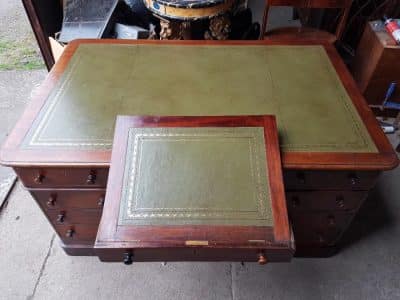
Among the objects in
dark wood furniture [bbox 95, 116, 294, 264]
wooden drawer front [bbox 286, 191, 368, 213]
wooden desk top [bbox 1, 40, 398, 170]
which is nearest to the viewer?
dark wood furniture [bbox 95, 116, 294, 264]

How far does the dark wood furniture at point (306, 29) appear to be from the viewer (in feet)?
5.71

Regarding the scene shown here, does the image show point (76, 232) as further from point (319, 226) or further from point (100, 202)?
point (319, 226)

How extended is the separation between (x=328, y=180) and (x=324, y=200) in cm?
13

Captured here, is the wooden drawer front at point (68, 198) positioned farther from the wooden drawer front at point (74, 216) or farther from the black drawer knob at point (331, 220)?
the black drawer knob at point (331, 220)

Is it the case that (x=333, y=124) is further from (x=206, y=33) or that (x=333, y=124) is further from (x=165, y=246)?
(x=206, y=33)

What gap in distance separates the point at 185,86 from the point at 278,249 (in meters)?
0.69

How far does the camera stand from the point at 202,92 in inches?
45.1

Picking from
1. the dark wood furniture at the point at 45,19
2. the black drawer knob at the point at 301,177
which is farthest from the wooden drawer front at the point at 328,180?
the dark wood furniture at the point at 45,19

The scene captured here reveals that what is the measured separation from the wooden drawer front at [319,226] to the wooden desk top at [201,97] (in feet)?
1.12

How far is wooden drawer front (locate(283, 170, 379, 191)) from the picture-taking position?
99 cm

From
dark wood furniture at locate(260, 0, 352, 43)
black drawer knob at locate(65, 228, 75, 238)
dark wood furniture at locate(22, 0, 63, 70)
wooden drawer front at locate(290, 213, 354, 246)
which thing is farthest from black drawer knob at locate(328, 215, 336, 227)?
dark wood furniture at locate(22, 0, 63, 70)

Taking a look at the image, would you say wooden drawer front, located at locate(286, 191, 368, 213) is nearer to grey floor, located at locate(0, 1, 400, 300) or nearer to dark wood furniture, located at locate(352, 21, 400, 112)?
grey floor, located at locate(0, 1, 400, 300)

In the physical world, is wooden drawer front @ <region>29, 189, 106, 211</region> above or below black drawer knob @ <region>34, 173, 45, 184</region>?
below

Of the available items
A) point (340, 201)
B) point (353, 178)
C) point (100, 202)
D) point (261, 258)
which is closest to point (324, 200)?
point (340, 201)
